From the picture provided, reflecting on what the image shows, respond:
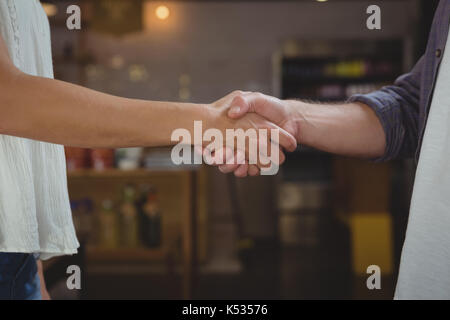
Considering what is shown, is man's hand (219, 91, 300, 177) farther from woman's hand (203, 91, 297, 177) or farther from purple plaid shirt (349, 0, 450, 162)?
purple plaid shirt (349, 0, 450, 162)

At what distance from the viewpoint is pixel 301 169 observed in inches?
179

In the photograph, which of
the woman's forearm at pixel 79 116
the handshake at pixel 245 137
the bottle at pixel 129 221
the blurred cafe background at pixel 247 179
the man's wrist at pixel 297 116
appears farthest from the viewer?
the blurred cafe background at pixel 247 179

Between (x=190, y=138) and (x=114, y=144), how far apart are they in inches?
6.1

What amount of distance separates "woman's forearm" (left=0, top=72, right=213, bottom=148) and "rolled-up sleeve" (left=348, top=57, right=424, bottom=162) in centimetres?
46

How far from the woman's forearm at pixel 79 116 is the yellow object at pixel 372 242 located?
8.53 ft

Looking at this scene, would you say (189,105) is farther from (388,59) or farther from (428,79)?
(388,59)

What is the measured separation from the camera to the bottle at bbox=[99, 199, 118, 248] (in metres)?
2.64

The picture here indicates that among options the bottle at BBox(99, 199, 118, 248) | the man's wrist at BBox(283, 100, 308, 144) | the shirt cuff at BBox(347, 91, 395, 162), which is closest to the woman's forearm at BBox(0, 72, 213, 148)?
the man's wrist at BBox(283, 100, 308, 144)

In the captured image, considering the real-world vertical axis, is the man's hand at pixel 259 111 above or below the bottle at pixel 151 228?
above

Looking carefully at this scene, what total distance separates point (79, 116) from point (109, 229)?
210cm

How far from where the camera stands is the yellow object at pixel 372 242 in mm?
3080

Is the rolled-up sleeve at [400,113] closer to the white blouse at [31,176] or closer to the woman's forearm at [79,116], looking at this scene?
the woman's forearm at [79,116]

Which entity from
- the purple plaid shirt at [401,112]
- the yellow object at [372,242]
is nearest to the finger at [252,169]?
the purple plaid shirt at [401,112]

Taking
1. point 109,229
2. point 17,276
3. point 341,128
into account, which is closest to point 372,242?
point 109,229
